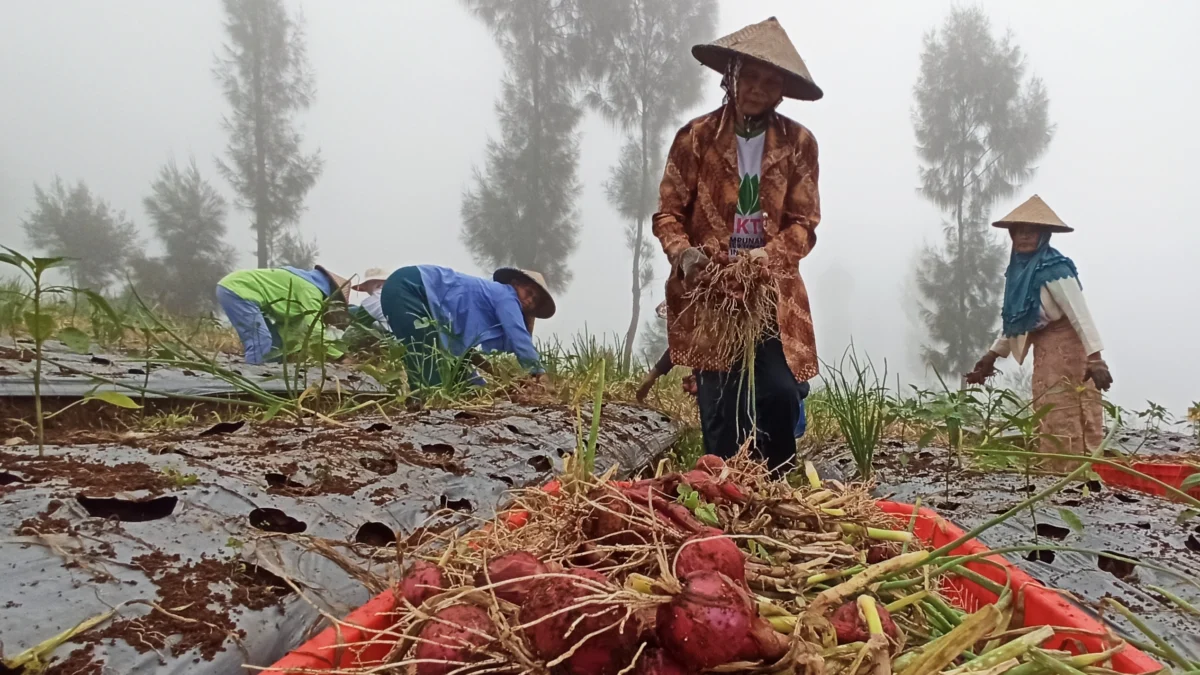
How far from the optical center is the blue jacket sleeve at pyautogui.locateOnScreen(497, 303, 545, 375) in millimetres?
4203

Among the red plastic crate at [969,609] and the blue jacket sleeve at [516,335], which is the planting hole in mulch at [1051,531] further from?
the blue jacket sleeve at [516,335]

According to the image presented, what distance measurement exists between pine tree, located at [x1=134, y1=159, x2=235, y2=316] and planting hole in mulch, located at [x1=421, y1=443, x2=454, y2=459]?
45.9 ft

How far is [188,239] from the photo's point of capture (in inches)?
548

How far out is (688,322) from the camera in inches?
88.2

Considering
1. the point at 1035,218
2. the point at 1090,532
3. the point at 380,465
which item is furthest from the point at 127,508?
the point at 1035,218

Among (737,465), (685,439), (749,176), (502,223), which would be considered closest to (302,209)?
(502,223)

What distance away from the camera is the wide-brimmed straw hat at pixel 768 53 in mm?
2211

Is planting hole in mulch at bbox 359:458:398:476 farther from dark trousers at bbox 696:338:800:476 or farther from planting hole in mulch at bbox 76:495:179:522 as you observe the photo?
dark trousers at bbox 696:338:800:476

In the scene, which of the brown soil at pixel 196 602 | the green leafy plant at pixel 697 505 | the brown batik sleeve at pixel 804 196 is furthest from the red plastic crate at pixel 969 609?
the brown batik sleeve at pixel 804 196

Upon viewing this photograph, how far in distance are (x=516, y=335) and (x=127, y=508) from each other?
11.0 ft

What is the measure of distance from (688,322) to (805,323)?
43 centimetres

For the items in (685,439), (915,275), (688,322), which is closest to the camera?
(688,322)

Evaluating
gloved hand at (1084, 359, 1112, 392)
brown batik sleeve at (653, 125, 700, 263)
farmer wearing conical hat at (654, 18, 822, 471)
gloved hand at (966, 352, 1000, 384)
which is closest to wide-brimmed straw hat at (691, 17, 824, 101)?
farmer wearing conical hat at (654, 18, 822, 471)

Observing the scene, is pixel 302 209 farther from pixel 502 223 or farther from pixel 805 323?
pixel 805 323
